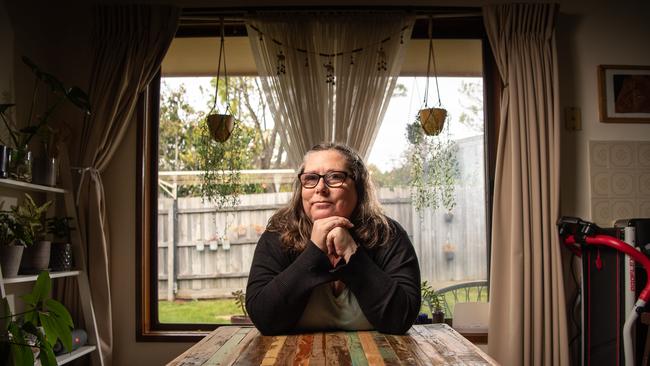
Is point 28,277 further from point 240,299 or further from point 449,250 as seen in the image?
point 449,250

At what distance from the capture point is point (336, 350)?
1.35m

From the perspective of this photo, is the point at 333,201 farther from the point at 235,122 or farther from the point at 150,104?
the point at 150,104

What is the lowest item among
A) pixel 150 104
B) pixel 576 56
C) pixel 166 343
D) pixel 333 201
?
pixel 166 343

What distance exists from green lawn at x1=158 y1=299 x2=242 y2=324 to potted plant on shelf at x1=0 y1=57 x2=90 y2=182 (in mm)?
1069

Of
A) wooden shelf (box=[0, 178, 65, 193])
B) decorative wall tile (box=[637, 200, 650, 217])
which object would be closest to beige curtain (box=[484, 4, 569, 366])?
decorative wall tile (box=[637, 200, 650, 217])

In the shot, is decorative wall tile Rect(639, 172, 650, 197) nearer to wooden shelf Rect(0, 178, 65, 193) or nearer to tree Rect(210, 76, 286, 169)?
tree Rect(210, 76, 286, 169)

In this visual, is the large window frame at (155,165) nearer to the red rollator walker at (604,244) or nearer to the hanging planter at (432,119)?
the hanging planter at (432,119)

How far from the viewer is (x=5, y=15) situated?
9.04 feet

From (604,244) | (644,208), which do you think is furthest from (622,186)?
(604,244)

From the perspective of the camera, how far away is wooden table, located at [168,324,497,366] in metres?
1.27

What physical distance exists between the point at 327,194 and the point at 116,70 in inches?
73.0

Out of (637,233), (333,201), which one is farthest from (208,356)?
(637,233)

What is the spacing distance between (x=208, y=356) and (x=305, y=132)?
1801 millimetres

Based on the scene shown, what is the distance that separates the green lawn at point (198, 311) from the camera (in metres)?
3.12
